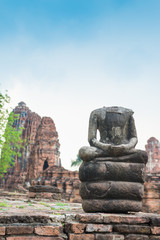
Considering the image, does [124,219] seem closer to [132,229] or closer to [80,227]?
[132,229]

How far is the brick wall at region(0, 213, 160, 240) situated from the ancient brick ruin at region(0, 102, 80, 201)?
9150 mm

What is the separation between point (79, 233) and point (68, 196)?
1074cm

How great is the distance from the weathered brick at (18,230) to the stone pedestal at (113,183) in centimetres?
119

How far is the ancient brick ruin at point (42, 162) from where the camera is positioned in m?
14.4

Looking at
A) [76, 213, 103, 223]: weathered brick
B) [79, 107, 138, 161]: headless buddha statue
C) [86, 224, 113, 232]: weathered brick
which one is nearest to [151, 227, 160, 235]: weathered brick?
[86, 224, 113, 232]: weathered brick

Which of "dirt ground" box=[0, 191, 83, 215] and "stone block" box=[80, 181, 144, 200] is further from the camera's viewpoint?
"dirt ground" box=[0, 191, 83, 215]

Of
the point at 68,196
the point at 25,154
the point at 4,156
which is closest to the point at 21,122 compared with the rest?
the point at 25,154

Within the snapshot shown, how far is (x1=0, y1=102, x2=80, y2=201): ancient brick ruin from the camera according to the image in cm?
1440

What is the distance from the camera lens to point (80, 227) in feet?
9.16

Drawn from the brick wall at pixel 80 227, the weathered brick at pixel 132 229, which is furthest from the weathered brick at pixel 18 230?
the weathered brick at pixel 132 229

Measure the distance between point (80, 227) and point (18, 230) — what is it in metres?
0.75

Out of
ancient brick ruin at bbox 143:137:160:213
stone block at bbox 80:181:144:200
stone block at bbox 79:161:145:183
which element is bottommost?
ancient brick ruin at bbox 143:137:160:213

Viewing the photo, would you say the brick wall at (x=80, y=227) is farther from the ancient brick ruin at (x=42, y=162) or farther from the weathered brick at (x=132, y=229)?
the ancient brick ruin at (x=42, y=162)

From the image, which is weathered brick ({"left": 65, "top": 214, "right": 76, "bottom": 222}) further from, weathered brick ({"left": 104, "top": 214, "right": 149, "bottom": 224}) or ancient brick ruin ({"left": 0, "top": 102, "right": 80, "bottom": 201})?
ancient brick ruin ({"left": 0, "top": 102, "right": 80, "bottom": 201})
